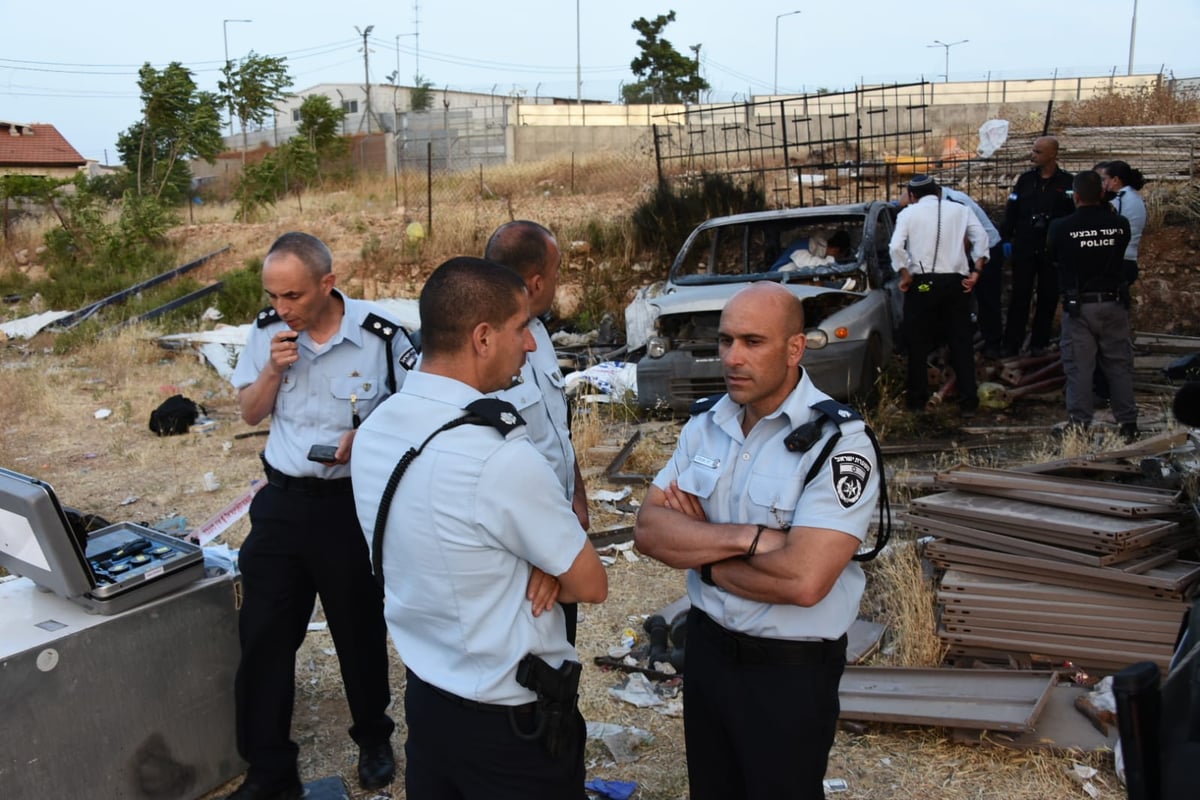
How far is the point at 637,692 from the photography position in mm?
4082

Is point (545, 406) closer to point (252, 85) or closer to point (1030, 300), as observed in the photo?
point (1030, 300)

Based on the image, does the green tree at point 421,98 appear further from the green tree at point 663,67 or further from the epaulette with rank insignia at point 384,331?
the epaulette with rank insignia at point 384,331

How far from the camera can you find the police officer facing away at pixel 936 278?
752cm

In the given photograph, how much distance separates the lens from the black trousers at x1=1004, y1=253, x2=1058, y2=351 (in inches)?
357

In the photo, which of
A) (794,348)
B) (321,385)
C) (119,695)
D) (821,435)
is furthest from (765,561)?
(119,695)

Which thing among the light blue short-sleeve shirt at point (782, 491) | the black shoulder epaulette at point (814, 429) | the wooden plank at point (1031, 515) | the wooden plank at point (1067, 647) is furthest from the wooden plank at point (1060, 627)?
the black shoulder epaulette at point (814, 429)

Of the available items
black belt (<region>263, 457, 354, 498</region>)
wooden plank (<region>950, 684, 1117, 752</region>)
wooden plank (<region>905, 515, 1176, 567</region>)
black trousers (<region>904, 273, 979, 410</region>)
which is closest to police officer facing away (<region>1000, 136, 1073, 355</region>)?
black trousers (<region>904, 273, 979, 410</region>)

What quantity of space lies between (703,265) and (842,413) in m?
8.66

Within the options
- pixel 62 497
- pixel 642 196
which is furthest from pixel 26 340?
pixel 642 196

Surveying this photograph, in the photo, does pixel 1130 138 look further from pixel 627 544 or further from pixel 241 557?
pixel 241 557

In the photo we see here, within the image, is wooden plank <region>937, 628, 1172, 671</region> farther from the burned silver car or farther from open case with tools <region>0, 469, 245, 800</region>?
the burned silver car

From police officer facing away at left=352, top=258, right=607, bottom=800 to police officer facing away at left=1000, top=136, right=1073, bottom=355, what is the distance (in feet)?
25.8

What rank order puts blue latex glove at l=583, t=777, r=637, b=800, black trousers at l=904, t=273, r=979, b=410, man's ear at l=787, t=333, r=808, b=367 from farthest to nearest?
1. black trousers at l=904, t=273, r=979, b=410
2. blue latex glove at l=583, t=777, r=637, b=800
3. man's ear at l=787, t=333, r=808, b=367

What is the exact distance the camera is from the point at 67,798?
9.64ft
